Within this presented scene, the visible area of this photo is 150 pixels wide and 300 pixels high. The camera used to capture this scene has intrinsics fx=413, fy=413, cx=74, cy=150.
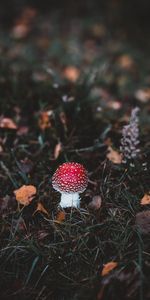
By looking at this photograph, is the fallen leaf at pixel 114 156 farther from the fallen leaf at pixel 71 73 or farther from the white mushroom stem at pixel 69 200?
the fallen leaf at pixel 71 73

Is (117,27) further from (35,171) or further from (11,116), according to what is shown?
(35,171)

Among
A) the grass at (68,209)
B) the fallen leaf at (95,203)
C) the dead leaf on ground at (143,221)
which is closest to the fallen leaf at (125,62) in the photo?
the grass at (68,209)

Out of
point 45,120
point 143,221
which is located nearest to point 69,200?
point 143,221

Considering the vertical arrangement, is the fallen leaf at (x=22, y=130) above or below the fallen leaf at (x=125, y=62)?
below

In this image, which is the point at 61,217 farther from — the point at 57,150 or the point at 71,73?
the point at 71,73

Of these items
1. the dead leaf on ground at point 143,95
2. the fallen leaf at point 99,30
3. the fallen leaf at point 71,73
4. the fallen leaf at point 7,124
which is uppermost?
the fallen leaf at point 99,30

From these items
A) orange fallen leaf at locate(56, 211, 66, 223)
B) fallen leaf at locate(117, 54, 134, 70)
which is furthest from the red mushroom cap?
fallen leaf at locate(117, 54, 134, 70)
